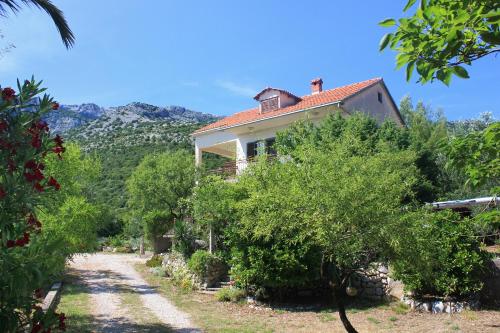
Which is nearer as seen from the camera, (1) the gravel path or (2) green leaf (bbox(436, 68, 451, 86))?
(2) green leaf (bbox(436, 68, 451, 86))

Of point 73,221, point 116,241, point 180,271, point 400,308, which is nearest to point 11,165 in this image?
point 73,221

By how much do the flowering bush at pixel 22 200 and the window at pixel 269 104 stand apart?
19720mm

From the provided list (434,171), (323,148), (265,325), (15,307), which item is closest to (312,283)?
(265,325)

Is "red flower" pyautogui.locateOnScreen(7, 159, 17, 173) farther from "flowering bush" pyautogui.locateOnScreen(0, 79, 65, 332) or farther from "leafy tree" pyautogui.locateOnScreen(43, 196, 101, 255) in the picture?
"leafy tree" pyautogui.locateOnScreen(43, 196, 101, 255)

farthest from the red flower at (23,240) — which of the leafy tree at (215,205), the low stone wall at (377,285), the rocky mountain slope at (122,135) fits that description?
the rocky mountain slope at (122,135)

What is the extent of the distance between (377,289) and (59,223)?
33.9ft

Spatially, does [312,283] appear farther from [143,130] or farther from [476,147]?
[143,130]

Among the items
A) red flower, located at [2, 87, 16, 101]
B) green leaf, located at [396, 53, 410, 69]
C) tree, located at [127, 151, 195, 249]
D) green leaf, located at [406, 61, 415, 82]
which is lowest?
green leaf, located at [406, 61, 415, 82]

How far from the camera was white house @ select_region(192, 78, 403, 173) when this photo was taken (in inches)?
828

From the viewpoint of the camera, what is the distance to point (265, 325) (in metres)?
11.7

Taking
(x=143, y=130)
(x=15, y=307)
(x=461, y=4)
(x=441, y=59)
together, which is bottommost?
(x=15, y=307)

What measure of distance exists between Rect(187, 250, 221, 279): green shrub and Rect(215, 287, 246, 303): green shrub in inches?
88.5

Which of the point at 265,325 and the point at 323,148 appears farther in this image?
the point at 265,325

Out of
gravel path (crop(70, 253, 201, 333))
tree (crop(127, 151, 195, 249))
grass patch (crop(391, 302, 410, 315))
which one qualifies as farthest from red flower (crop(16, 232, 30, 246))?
tree (crop(127, 151, 195, 249))
